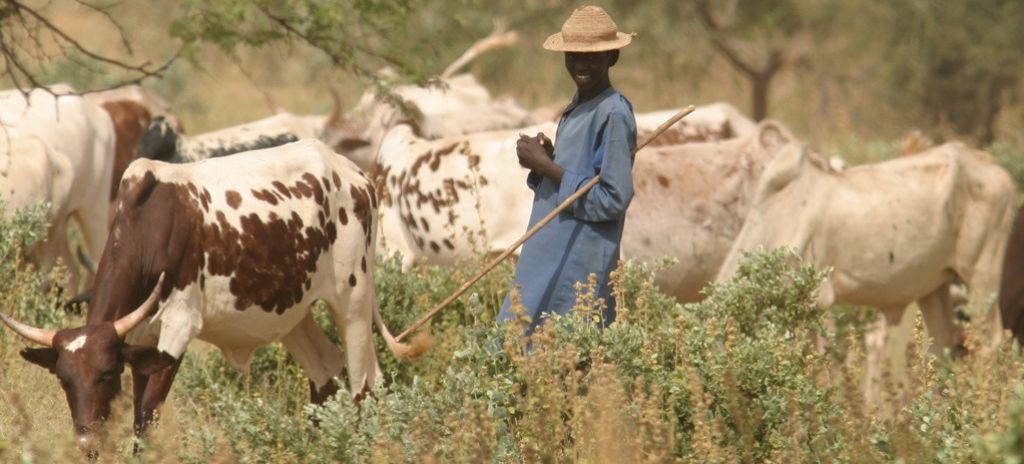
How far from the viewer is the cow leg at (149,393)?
24.0ft

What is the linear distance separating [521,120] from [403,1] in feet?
8.99

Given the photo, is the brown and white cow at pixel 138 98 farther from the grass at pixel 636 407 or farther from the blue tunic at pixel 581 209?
the blue tunic at pixel 581 209

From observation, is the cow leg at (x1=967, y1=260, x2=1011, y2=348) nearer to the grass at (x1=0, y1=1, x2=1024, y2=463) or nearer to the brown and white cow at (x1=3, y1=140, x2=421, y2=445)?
the grass at (x1=0, y1=1, x2=1024, y2=463)

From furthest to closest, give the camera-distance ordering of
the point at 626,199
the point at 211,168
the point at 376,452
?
the point at 211,168
the point at 626,199
the point at 376,452

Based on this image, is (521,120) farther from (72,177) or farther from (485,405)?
(485,405)

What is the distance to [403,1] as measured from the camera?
10789 millimetres

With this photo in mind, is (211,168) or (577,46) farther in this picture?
(211,168)

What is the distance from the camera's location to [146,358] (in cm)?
686

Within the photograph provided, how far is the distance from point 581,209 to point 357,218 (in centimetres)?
168

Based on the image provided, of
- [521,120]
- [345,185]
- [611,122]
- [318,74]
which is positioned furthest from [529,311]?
[318,74]

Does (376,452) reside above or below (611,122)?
below

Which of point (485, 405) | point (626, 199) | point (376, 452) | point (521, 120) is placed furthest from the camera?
point (521, 120)

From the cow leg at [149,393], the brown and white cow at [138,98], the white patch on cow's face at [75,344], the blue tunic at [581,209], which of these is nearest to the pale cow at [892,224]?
the blue tunic at [581,209]

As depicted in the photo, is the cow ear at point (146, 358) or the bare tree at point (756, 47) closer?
the cow ear at point (146, 358)
